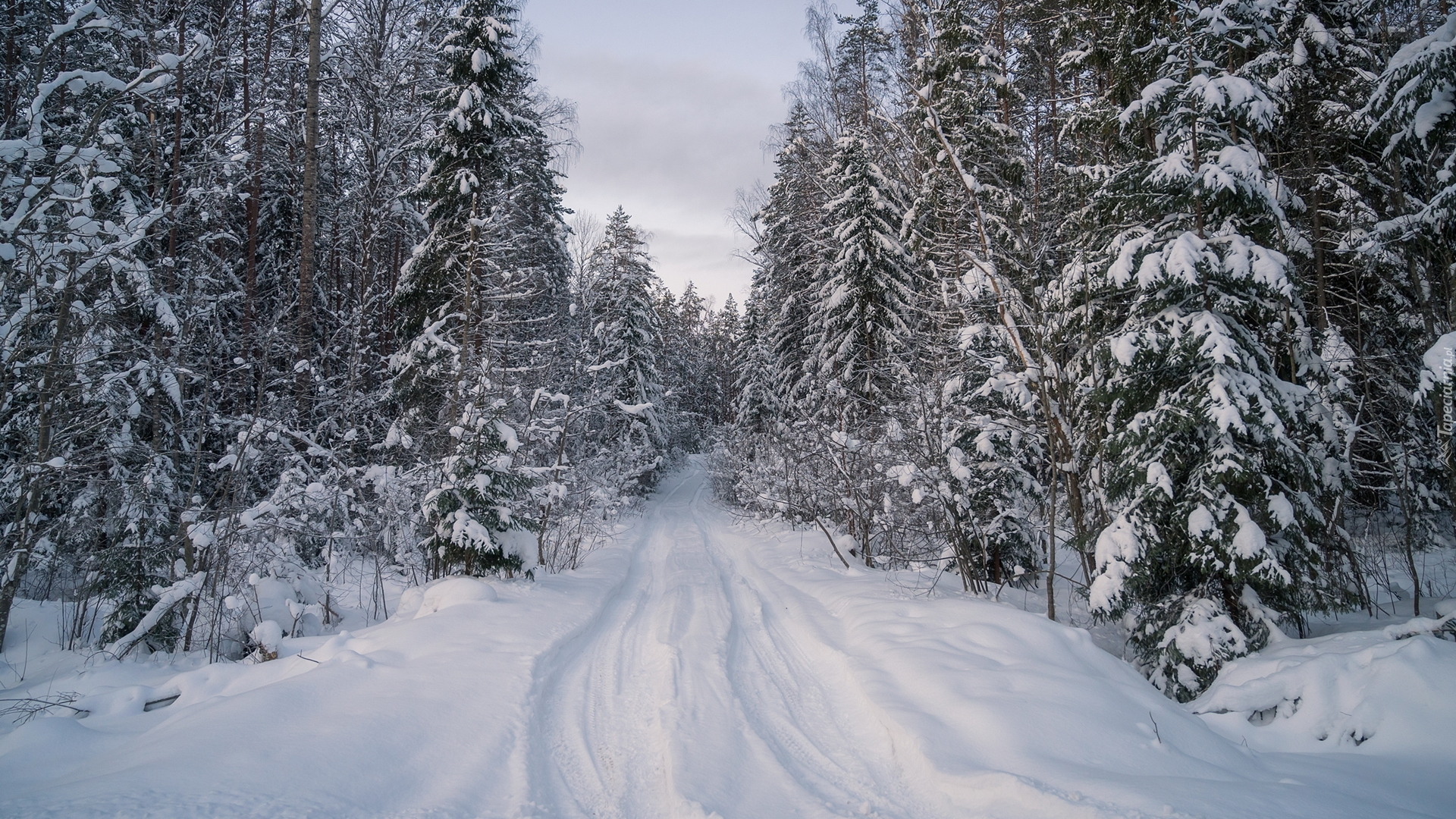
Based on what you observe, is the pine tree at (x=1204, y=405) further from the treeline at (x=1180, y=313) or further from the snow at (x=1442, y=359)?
the snow at (x=1442, y=359)

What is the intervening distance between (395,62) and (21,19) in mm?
5763

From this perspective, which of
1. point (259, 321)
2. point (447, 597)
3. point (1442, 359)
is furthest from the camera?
point (259, 321)

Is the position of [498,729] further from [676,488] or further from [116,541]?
[676,488]

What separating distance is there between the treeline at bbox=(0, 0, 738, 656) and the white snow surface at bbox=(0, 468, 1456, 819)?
5.52ft

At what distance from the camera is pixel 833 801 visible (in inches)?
134

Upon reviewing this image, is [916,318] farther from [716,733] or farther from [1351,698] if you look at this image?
[716,733]

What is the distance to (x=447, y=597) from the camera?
6.88m

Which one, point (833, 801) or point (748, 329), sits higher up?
point (748, 329)

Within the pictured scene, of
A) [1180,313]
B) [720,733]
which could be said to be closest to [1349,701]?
[1180,313]

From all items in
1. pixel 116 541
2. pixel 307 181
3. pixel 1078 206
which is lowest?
pixel 116 541

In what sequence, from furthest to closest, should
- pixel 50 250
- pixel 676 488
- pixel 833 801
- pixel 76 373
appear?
1. pixel 676 488
2. pixel 76 373
3. pixel 50 250
4. pixel 833 801

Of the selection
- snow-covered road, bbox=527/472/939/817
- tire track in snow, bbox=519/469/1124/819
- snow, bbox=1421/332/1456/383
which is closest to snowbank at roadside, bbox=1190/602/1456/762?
snow, bbox=1421/332/1456/383

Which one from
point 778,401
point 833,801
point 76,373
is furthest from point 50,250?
point 778,401

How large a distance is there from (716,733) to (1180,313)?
6053 millimetres
